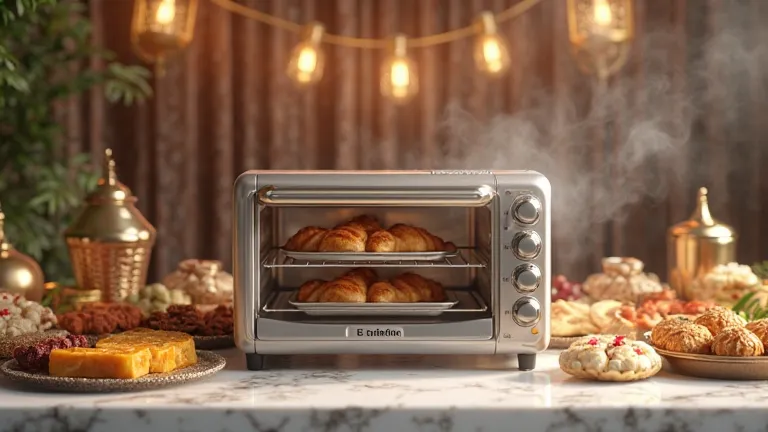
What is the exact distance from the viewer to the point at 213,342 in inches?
89.9

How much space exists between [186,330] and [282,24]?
328 cm

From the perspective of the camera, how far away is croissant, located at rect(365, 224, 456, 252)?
2.06 m

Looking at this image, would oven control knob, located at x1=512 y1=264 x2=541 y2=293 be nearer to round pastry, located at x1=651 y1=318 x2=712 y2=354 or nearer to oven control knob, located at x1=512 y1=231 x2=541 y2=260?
oven control knob, located at x1=512 y1=231 x2=541 y2=260

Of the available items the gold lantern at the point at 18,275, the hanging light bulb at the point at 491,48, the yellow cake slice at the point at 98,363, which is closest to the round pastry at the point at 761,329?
the yellow cake slice at the point at 98,363

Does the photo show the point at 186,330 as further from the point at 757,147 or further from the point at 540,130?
the point at 757,147

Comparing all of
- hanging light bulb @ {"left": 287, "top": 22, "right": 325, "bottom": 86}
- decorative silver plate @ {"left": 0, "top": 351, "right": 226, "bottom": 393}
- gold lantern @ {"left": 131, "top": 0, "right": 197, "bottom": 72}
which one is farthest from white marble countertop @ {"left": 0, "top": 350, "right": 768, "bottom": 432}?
hanging light bulb @ {"left": 287, "top": 22, "right": 325, "bottom": 86}

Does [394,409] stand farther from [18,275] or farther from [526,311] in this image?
[18,275]

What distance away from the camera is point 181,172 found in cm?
539

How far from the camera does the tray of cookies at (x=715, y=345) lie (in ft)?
6.27

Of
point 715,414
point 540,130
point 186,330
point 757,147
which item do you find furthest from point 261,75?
point 715,414

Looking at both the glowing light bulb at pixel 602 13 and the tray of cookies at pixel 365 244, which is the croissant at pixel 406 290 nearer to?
the tray of cookies at pixel 365 244

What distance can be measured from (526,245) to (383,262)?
0.30 metres

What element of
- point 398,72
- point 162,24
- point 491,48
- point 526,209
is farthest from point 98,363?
point 491,48

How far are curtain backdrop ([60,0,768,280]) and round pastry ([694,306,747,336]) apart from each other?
336cm
